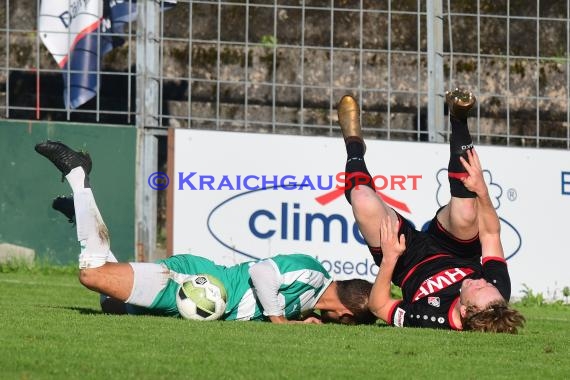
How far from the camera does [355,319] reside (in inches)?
367

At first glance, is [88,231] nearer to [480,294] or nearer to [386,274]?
[386,274]

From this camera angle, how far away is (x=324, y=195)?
13555 mm

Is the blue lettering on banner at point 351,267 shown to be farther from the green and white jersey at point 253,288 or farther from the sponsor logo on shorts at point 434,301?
the sponsor logo on shorts at point 434,301

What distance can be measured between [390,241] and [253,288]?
1057 millimetres

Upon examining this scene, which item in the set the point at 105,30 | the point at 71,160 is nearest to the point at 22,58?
the point at 105,30

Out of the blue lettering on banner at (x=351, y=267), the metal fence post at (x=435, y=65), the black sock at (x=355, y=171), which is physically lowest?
the blue lettering on banner at (x=351, y=267)

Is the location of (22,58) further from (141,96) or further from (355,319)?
(355,319)

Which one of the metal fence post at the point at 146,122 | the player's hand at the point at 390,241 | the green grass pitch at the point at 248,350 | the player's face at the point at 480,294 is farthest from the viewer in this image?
the metal fence post at the point at 146,122

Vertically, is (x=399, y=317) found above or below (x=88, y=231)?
below

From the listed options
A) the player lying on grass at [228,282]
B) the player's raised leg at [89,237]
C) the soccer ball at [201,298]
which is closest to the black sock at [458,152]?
the player lying on grass at [228,282]

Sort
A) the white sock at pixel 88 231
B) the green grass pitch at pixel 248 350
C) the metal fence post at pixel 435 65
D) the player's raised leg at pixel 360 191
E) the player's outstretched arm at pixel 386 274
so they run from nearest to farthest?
the green grass pitch at pixel 248 350 → the player's outstretched arm at pixel 386 274 → the white sock at pixel 88 231 → the player's raised leg at pixel 360 191 → the metal fence post at pixel 435 65

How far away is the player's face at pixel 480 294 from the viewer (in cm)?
851

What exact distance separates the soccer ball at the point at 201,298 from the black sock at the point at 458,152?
1.91 m

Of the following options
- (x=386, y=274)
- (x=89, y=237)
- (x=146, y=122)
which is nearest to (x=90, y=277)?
(x=89, y=237)
